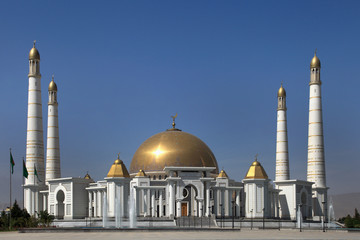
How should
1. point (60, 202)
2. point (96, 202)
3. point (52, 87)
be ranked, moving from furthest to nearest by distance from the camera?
point (52, 87)
point (60, 202)
point (96, 202)

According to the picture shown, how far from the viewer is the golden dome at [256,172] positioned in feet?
227

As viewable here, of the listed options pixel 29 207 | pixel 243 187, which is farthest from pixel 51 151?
pixel 243 187

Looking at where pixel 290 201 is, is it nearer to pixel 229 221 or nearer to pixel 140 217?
pixel 229 221

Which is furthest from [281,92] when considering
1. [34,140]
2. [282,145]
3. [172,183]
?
[34,140]

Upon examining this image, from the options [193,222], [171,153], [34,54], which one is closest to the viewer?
[193,222]

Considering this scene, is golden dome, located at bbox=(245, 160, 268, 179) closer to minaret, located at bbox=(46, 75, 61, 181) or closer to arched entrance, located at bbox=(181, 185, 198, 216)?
arched entrance, located at bbox=(181, 185, 198, 216)

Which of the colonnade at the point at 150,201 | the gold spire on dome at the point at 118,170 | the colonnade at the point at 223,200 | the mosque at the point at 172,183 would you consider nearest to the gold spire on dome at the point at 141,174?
the mosque at the point at 172,183

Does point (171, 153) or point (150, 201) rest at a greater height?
point (171, 153)

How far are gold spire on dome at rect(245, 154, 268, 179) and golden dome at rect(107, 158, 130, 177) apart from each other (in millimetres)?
13637

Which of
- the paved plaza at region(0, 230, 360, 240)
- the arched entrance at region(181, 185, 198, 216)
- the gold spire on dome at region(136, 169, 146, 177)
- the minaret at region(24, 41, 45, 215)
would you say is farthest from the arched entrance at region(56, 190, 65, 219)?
the paved plaza at region(0, 230, 360, 240)

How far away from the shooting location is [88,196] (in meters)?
73.8

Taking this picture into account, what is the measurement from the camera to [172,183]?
66.1 m

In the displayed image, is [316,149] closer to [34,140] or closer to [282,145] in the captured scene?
[282,145]

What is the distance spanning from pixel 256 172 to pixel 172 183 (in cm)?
986
